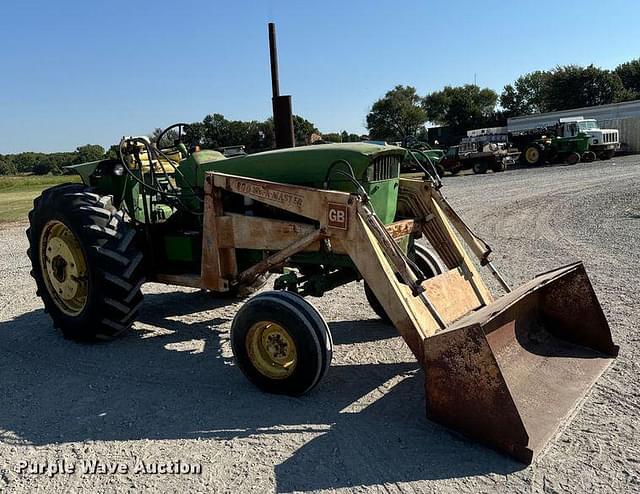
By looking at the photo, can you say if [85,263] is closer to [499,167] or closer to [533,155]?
[499,167]

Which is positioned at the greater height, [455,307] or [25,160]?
[25,160]

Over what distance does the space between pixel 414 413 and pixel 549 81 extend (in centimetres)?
6304

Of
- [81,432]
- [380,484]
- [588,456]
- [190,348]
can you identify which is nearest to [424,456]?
[380,484]

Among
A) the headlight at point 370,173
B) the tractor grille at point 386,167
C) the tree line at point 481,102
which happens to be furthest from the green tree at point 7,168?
the headlight at point 370,173

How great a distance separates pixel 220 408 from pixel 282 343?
2.00ft

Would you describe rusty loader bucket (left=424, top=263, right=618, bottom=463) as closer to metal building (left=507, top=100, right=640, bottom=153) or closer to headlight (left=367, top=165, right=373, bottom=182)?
headlight (left=367, top=165, right=373, bottom=182)

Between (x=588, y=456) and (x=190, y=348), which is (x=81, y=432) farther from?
(x=588, y=456)

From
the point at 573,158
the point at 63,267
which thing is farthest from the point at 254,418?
the point at 573,158

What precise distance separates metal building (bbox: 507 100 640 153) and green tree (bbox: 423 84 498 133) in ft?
44.2

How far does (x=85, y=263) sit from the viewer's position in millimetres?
5504

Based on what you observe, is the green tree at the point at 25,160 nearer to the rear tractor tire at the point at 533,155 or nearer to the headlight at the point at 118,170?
the rear tractor tire at the point at 533,155

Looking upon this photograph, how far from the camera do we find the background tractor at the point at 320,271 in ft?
11.4

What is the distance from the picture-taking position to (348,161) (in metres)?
4.55

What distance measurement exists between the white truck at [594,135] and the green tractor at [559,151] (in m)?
0.41
